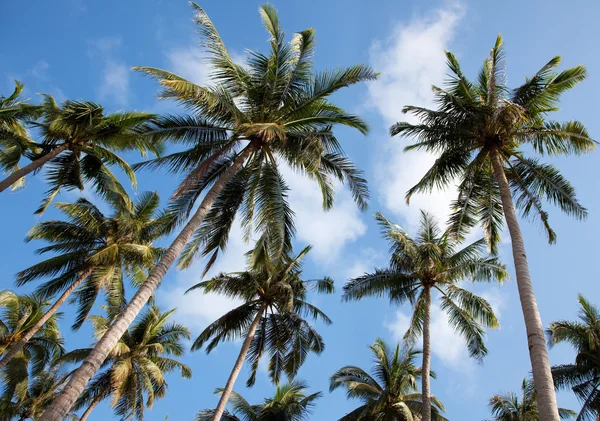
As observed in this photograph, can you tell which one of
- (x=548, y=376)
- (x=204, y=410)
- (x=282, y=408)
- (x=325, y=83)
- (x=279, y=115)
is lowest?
(x=548, y=376)

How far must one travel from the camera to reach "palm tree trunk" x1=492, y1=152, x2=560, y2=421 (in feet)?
30.3

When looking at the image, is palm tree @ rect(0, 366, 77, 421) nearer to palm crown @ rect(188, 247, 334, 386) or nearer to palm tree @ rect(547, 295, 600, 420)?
palm crown @ rect(188, 247, 334, 386)

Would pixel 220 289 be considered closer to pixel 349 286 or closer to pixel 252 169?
pixel 349 286

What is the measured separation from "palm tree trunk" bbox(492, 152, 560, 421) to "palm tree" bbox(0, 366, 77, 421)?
69.8 ft

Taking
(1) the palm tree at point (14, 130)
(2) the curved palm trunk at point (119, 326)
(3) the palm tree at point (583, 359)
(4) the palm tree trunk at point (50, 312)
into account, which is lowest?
(2) the curved palm trunk at point (119, 326)

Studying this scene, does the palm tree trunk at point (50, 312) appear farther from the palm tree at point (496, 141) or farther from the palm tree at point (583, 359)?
the palm tree at point (583, 359)

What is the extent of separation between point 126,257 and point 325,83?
1287cm

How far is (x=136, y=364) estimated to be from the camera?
75.4 ft

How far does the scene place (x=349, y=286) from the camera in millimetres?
21188

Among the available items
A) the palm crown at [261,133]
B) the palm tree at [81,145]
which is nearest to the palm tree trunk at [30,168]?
the palm tree at [81,145]

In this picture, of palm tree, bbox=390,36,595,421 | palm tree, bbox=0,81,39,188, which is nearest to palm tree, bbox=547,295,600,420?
palm tree, bbox=390,36,595,421

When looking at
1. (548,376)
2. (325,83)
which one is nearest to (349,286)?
(325,83)

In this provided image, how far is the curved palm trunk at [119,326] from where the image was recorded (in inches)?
319

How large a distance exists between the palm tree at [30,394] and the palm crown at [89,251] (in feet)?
16.5
